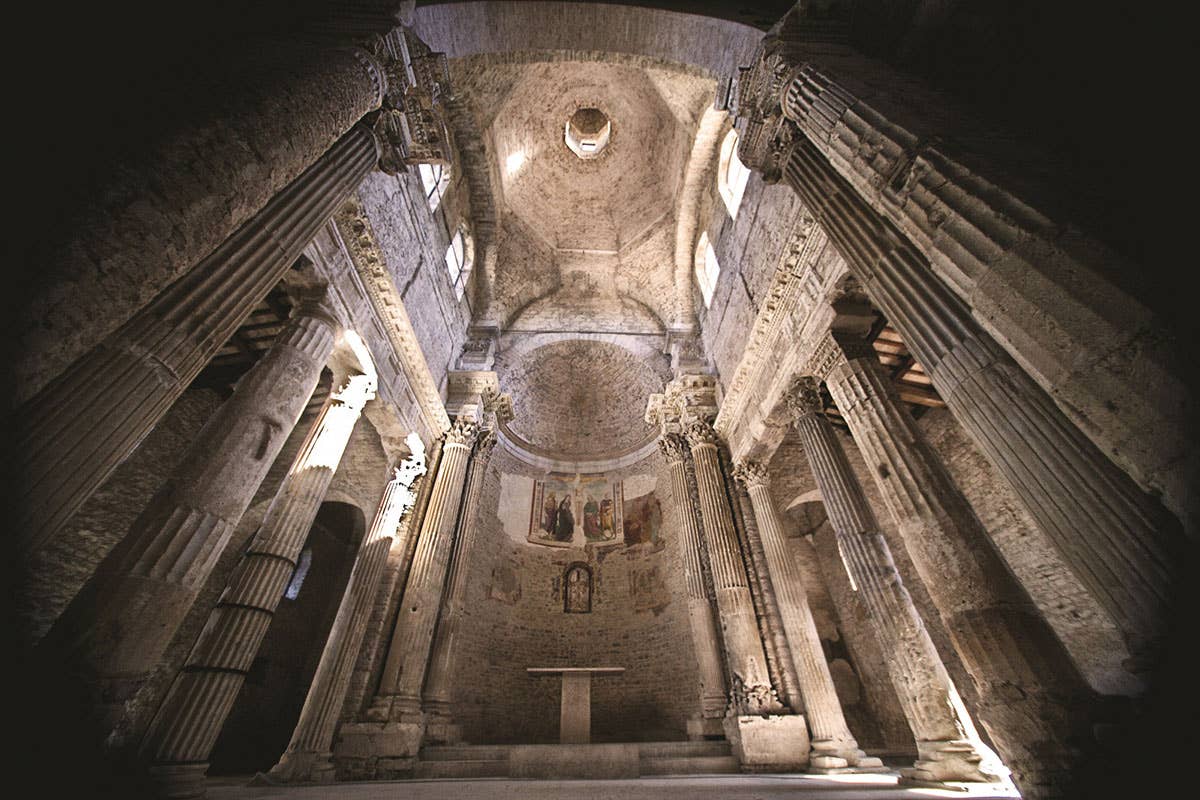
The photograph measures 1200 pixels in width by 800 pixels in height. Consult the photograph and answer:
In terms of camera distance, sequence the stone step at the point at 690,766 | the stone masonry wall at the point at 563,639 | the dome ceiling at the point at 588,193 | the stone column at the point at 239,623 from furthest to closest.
Result: the dome ceiling at the point at 588,193
the stone masonry wall at the point at 563,639
the stone step at the point at 690,766
the stone column at the point at 239,623

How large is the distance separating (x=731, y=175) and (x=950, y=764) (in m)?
9.83

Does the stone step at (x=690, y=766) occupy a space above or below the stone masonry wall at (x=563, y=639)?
below

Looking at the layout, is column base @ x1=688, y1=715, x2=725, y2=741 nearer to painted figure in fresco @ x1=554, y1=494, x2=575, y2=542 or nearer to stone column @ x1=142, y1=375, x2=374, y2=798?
painted figure in fresco @ x1=554, y1=494, x2=575, y2=542

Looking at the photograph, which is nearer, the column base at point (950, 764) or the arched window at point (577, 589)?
the column base at point (950, 764)

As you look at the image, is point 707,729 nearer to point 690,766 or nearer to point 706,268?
point 690,766

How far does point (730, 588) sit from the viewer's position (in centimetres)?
703

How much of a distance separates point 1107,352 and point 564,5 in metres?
7.44

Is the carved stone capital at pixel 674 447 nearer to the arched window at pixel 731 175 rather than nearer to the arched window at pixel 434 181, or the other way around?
the arched window at pixel 731 175

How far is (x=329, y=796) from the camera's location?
12.2 feet

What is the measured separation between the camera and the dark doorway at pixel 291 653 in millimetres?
8719

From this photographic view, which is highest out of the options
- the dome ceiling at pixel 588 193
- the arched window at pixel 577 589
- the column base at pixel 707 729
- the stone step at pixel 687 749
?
the dome ceiling at pixel 588 193

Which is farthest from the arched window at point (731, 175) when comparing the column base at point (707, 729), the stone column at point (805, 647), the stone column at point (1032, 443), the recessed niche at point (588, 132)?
the column base at point (707, 729)

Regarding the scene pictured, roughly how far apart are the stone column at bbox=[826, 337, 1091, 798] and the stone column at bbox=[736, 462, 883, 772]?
3204 mm

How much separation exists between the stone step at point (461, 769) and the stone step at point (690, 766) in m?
1.85
